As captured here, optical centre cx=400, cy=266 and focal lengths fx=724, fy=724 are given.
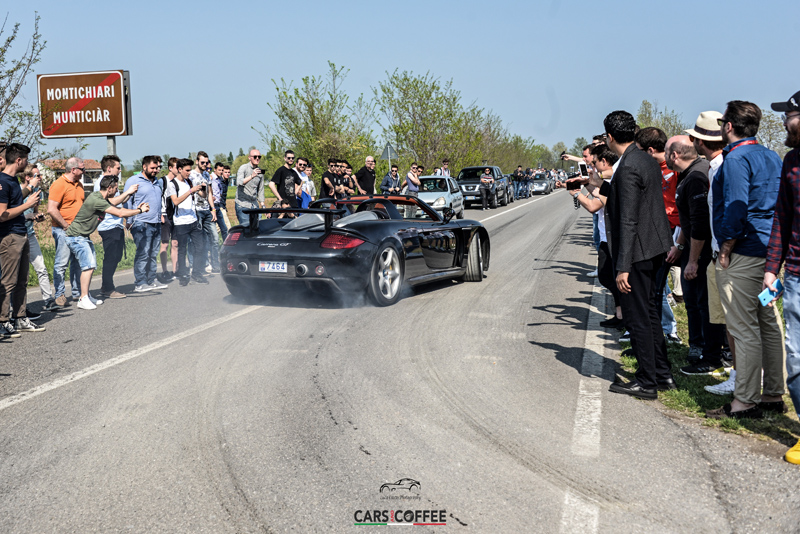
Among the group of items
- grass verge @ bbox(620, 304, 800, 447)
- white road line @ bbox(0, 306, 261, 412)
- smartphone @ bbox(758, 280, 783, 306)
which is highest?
smartphone @ bbox(758, 280, 783, 306)

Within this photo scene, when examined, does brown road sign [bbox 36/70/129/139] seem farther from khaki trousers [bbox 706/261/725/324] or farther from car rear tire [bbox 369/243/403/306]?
khaki trousers [bbox 706/261/725/324]

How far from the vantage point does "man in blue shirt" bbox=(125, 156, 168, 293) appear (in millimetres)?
10180

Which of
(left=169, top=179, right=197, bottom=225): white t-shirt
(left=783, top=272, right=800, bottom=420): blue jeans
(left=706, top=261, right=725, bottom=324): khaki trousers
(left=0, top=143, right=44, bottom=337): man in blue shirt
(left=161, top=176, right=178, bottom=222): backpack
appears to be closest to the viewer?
(left=783, top=272, right=800, bottom=420): blue jeans

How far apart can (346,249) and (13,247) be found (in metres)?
3.34

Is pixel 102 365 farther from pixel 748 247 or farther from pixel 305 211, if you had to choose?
pixel 748 247

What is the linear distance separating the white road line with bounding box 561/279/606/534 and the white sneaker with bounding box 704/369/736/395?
2.36ft

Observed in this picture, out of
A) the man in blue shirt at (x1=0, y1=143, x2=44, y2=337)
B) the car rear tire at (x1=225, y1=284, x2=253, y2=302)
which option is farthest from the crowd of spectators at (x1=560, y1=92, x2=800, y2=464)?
the man in blue shirt at (x1=0, y1=143, x2=44, y2=337)

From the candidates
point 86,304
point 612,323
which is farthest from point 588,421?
point 86,304

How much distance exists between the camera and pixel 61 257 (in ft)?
29.6

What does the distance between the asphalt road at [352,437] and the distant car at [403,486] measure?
44mm

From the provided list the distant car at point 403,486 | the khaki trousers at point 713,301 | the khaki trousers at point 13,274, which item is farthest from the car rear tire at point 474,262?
the distant car at point 403,486

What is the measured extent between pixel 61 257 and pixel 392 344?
496cm

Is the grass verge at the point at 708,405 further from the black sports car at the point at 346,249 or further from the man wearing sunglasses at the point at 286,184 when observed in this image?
the man wearing sunglasses at the point at 286,184

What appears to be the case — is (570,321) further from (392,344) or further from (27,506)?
(27,506)
